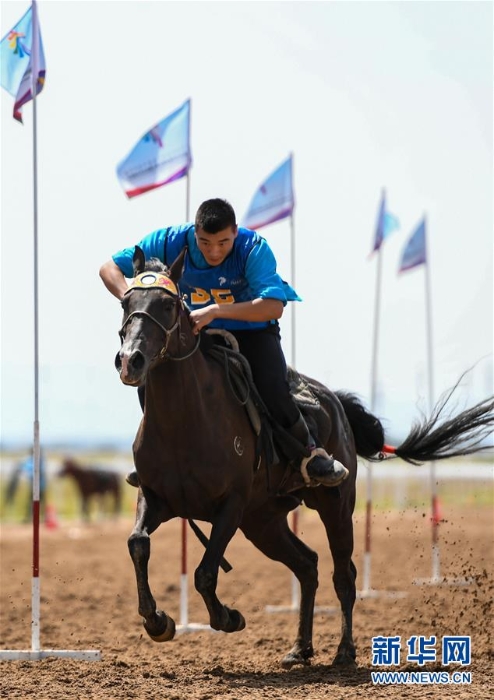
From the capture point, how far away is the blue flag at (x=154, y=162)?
1298 cm

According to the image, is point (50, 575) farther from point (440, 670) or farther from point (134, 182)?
point (440, 670)

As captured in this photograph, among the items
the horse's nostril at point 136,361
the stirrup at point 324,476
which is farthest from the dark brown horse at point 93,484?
the horse's nostril at point 136,361

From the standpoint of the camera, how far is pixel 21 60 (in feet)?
35.4

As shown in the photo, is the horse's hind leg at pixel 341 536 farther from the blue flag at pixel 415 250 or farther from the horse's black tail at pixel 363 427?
the blue flag at pixel 415 250

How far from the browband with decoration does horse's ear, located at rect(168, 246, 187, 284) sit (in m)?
0.10

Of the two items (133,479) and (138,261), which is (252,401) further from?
(138,261)

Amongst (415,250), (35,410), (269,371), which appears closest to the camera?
(269,371)

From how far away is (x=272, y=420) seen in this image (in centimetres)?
866

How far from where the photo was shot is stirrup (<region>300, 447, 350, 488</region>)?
8.81 meters

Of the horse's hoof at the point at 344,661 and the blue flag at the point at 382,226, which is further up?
the blue flag at the point at 382,226

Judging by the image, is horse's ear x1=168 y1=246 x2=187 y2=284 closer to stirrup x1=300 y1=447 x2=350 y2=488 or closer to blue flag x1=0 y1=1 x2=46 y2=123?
stirrup x1=300 y1=447 x2=350 y2=488

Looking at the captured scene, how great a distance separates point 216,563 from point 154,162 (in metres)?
6.38

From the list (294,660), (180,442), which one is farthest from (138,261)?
(294,660)

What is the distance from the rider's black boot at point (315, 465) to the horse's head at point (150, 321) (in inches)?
55.4
